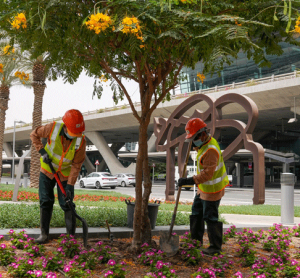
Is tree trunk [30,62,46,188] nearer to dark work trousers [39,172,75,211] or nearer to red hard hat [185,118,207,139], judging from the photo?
dark work trousers [39,172,75,211]

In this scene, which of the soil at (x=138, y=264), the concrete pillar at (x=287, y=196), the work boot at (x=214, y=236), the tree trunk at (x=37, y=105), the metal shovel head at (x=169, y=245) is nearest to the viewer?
the soil at (x=138, y=264)

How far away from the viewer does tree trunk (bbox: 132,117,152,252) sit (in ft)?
14.3

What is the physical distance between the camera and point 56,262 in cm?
336

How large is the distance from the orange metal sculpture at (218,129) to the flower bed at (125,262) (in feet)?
28.2

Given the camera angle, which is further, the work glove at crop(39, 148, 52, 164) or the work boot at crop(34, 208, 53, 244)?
the work boot at crop(34, 208, 53, 244)

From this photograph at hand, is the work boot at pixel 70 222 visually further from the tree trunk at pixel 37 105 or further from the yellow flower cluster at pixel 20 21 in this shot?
the tree trunk at pixel 37 105

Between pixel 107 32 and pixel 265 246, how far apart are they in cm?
363

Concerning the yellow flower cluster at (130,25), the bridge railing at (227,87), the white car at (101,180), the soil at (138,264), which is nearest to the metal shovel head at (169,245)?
the soil at (138,264)

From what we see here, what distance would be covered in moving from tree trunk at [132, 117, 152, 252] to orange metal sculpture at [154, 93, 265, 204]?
8.73m

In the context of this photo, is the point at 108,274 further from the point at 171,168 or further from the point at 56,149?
the point at 171,168

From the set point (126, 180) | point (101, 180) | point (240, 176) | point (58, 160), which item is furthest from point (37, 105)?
point (240, 176)

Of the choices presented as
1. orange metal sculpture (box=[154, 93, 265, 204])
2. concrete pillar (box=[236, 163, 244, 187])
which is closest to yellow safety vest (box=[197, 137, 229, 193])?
orange metal sculpture (box=[154, 93, 265, 204])

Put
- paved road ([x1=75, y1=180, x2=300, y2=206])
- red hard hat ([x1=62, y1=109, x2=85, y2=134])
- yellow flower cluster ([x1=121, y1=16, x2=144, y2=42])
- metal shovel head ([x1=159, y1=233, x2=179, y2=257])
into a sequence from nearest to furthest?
yellow flower cluster ([x1=121, y1=16, x2=144, y2=42])
metal shovel head ([x1=159, y1=233, x2=179, y2=257])
red hard hat ([x1=62, y1=109, x2=85, y2=134])
paved road ([x1=75, y1=180, x2=300, y2=206])

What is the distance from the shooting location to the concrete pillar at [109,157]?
42.8 meters
